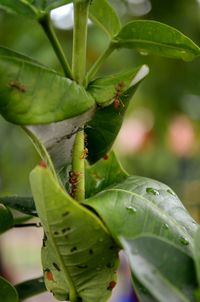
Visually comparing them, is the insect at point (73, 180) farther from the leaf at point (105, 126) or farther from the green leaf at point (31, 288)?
the green leaf at point (31, 288)

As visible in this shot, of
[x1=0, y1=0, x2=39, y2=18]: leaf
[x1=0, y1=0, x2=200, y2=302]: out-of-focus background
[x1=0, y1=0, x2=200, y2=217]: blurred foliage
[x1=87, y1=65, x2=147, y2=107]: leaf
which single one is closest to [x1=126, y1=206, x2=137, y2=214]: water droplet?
[x1=87, y1=65, x2=147, y2=107]: leaf

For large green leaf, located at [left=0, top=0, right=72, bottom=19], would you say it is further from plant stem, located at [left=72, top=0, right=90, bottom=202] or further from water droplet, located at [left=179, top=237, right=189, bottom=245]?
water droplet, located at [left=179, top=237, right=189, bottom=245]

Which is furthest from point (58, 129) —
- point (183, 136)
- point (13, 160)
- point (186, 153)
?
point (186, 153)

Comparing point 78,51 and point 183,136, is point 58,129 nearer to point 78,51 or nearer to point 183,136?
point 78,51

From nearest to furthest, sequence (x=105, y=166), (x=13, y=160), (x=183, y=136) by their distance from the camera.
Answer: (x=105, y=166) → (x=13, y=160) → (x=183, y=136)

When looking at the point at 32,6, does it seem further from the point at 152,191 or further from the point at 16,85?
the point at 152,191

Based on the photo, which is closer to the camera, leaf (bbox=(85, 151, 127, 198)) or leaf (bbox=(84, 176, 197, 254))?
leaf (bbox=(84, 176, 197, 254))

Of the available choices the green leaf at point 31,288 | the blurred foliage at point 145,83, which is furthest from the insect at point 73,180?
the blurred foliage at point 145,83
